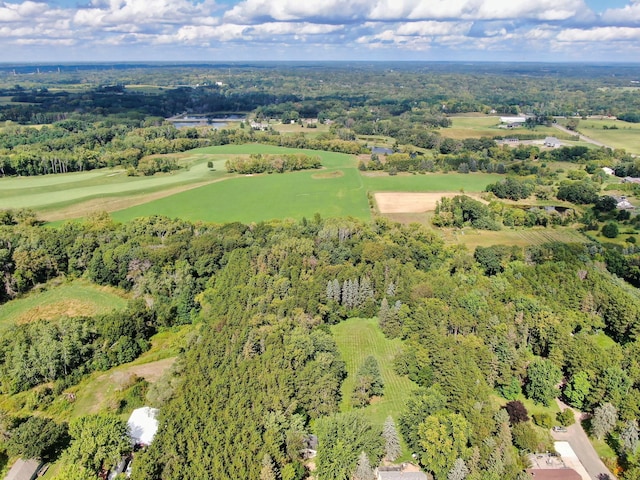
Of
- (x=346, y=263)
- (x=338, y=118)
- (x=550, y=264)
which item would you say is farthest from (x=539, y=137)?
(x=346, y=263)

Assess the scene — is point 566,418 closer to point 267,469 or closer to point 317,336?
point 317,336

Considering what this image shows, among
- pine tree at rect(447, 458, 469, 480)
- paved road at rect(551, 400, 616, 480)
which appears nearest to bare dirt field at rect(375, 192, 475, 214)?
paved road at rect(551, 400, 616, 480)

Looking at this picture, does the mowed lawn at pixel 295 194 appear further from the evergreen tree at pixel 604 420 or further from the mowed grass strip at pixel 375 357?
the evergreen tree at pixel 604 420

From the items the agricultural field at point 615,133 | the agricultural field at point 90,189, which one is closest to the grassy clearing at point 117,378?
the agricultural field at point 90,189

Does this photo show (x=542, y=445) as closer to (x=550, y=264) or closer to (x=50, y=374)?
(x=550, y=264)

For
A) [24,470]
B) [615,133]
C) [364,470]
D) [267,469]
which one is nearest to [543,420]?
[364,470]
